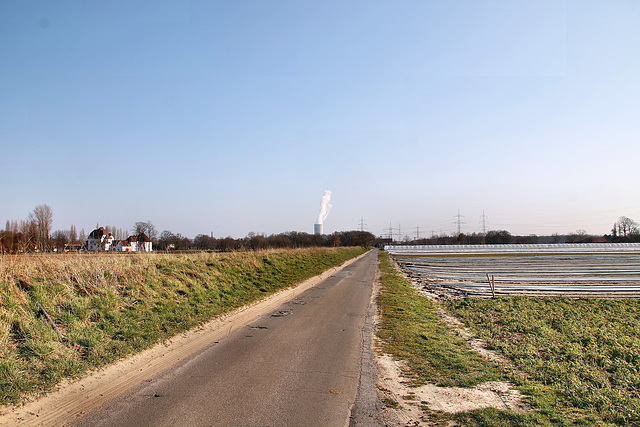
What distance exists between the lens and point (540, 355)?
9125mm

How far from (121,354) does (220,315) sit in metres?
4.72

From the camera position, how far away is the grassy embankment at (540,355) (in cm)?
565

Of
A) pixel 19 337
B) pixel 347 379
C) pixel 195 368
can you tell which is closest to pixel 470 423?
pixel 347 379

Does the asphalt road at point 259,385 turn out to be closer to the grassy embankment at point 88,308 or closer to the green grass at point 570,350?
the grassy embankment at point 88,308

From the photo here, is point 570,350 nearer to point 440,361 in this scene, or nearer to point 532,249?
point 440,361

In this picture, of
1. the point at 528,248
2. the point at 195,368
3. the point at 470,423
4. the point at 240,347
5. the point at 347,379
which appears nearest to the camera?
the point at 470,423

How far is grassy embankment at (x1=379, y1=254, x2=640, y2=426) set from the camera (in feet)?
18.5

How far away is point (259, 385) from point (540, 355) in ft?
22.7

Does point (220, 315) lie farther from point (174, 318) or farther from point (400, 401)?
point (400, 401)

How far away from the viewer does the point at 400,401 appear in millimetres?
5723

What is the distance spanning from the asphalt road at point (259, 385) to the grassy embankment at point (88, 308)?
1483 mm

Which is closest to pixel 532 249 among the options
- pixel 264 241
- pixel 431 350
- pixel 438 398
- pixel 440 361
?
pixel 264 241

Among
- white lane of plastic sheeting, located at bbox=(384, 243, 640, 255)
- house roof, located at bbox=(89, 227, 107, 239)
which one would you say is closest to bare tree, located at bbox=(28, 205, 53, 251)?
house roof, located at bbox=(89, 227, 107, 239)

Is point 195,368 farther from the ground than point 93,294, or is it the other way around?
point 93,294
